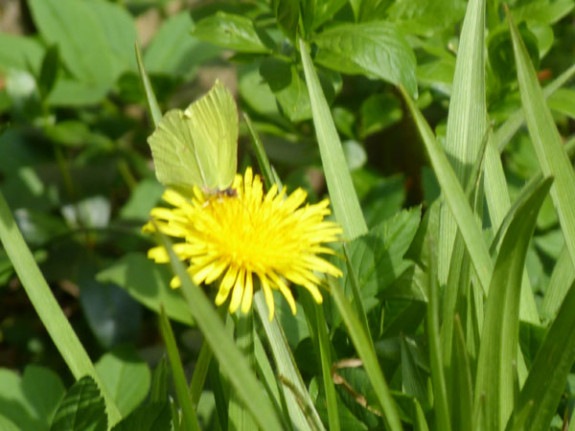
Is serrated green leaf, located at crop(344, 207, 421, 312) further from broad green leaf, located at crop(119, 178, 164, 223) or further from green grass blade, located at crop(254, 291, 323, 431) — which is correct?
broad green leaf, located at crop(119, 178, 164, 223)

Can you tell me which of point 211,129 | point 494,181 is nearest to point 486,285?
point 494,181

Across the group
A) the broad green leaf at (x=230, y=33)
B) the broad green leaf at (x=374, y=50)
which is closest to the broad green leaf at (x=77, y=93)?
the broad green leaf at (x=230, y=33)

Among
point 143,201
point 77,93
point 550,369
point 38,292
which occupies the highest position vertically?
point 77,93

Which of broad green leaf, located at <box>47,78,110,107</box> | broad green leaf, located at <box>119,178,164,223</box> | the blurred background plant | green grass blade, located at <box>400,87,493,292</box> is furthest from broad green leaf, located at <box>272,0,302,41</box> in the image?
broad green leaf, located at <box>119,178,164,223</box>

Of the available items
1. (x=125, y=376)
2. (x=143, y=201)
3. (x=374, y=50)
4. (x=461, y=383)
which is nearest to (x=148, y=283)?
(x=125, y=376)

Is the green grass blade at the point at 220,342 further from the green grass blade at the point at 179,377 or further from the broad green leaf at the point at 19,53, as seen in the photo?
the broad green leaf at the point at 19,53

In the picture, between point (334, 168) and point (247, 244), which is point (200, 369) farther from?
point (334, 168)
